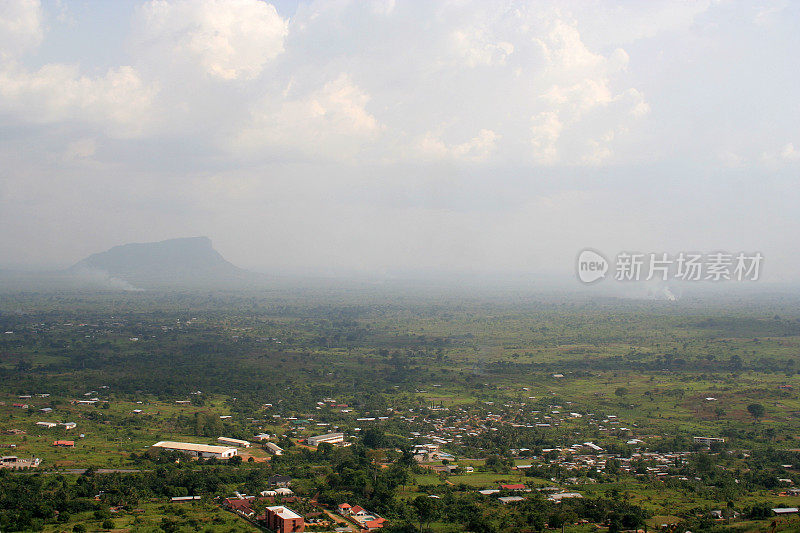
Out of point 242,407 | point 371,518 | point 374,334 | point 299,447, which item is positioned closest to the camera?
point 371,518

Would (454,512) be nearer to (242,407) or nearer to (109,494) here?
(109,494)

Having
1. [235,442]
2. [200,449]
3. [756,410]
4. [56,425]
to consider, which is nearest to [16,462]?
[200,449]

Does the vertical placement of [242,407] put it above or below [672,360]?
below

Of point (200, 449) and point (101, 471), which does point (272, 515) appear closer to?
point (101, 471)

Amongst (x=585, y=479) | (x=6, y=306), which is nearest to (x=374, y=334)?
(x=585, y=479)

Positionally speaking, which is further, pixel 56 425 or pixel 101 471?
pixel 56 425

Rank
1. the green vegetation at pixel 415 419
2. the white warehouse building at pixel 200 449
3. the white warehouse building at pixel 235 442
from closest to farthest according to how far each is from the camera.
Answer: the green vegetation at pixel 415 419 → the white warehouse building at pixel 200 449 → the white warehouse building at pixel 235 442

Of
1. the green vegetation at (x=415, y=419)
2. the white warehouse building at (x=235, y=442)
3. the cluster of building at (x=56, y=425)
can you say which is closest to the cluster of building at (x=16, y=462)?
the green vegetation at (x=415, y=419)

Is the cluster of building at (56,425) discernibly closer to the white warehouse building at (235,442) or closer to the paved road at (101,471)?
the white warehouse building at (235,442)

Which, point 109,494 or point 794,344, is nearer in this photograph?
point 109,494
